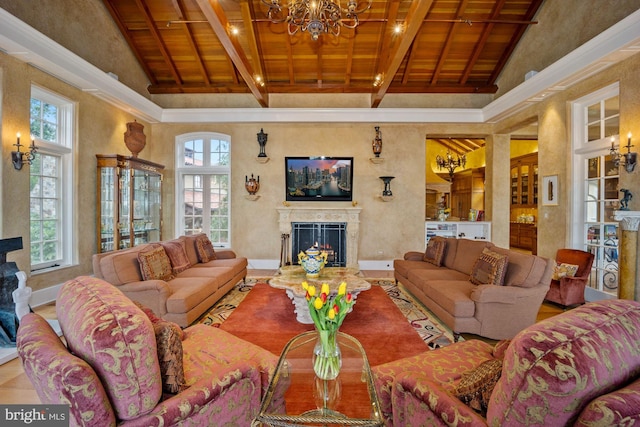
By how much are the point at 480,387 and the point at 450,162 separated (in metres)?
9.08

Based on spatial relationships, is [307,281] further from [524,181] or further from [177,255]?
[524,181]

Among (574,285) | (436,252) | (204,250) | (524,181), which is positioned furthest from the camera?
(524,181)

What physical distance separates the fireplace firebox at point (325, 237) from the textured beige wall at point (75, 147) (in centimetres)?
366

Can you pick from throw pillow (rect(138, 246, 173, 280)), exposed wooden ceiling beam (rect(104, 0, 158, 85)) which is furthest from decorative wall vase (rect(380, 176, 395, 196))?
exposed wooden ceiling beam (rect(104, 0, 158, 85))

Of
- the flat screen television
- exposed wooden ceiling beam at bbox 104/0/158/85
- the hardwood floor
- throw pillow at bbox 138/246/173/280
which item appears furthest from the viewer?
the flat screen television

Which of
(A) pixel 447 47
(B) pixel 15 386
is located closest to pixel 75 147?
(B) pixel 15 386

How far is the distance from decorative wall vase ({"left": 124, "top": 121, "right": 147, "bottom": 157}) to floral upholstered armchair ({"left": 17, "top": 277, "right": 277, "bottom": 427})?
5430 millimetres

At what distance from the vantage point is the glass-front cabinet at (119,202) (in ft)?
17.2

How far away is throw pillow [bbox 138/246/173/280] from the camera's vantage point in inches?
133

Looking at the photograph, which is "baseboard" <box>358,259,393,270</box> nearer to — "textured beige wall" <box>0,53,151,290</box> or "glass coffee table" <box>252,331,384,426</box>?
"glass coffee table" <box>252,331,384,426</box>

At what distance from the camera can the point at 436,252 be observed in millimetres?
4773

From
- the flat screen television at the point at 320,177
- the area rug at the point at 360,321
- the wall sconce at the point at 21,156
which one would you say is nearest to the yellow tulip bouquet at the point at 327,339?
the area rug at the point at 360,321

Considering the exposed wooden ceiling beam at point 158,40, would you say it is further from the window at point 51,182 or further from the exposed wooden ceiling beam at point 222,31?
the exposed wooden ceiling beam at point 222,31

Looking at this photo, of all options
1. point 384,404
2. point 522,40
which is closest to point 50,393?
point 384,404
